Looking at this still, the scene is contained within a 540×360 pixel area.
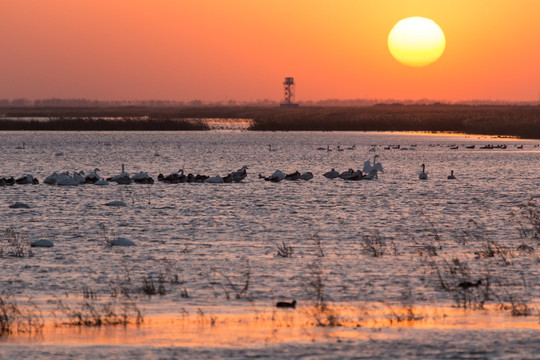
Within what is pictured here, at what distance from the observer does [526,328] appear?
11.2 meters

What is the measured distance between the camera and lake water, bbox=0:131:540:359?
10641 millimetres

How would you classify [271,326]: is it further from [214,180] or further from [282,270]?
[214,180]

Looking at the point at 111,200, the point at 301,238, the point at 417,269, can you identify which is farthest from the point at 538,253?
the point at 111,200

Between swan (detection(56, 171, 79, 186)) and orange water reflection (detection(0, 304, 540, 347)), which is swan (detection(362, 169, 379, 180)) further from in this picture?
orange water reflection (detection(0, 304, 540, 347))

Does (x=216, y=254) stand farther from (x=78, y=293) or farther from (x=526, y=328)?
(x=526, y=328)

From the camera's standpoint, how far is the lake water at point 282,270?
34.9ft

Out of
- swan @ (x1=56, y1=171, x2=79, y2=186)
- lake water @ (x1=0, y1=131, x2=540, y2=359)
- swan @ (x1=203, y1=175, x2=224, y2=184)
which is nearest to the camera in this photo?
lake water @ (x1=0, y1=131, x2=540, y2=359)

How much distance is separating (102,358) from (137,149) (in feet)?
229

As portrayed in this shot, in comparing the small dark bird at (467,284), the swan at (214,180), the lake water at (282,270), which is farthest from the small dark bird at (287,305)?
the swan at (214,180)

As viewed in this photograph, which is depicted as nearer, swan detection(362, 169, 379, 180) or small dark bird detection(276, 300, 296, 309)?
small dark bird detection(276, 300, 296, 309)

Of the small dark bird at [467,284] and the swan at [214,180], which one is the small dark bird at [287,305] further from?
the swan at [214,180]

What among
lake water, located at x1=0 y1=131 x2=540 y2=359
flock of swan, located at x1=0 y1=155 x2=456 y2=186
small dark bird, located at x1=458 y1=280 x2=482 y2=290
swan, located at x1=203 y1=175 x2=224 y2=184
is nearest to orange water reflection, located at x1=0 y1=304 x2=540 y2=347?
lake water, located at x1=0 y1=131 x2=540 y2=359

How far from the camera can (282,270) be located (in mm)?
15531

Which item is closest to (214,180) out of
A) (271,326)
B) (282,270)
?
(282,270)
